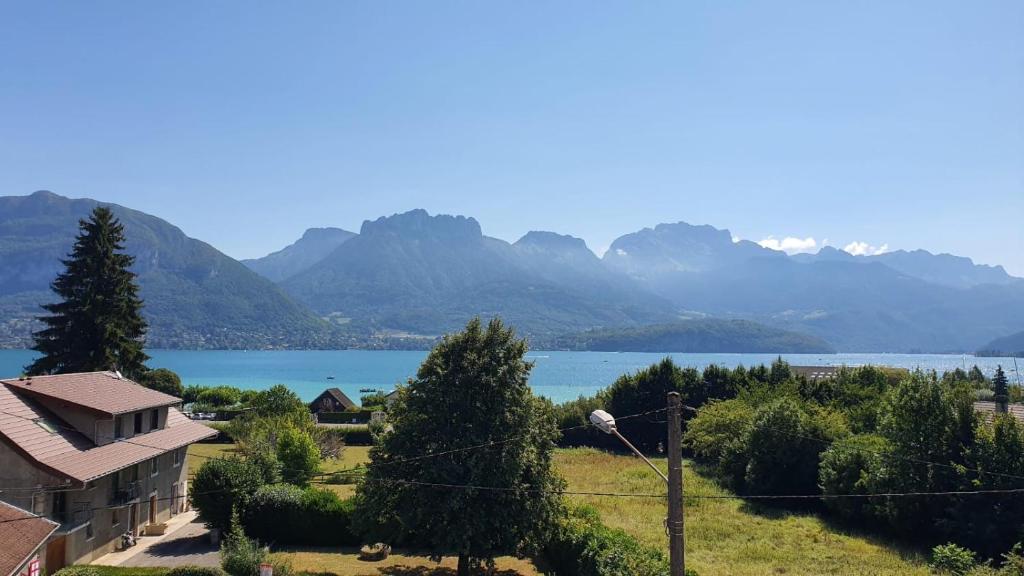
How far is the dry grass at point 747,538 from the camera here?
2197 cm

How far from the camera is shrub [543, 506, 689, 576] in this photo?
51.6 ft

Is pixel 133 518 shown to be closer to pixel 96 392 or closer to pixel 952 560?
pixel 96 392

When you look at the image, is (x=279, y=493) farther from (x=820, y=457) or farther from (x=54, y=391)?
(x=820, y=457)

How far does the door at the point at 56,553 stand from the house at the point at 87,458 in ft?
0.09

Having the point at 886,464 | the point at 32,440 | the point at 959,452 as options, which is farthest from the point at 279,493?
the point at 959,452

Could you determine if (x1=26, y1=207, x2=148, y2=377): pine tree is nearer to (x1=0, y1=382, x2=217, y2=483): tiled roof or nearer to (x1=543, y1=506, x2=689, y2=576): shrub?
(x1=0, y1=382, x2=217, y2=483): tiled roof

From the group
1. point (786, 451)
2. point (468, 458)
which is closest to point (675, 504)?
point (468, 458)

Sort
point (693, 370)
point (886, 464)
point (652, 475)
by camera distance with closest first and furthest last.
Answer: point (886, 464) → point (652, 475) → point (693, 370)

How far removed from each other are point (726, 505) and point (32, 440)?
103ft

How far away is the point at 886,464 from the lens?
27.3 metres

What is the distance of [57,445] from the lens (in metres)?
22.4

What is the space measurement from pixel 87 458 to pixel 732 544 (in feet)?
80.7

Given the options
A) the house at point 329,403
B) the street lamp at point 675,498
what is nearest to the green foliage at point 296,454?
the street lamp at point 675,498

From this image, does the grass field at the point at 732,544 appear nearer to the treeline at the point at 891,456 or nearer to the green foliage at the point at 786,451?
the treeline at the point at 891,456
